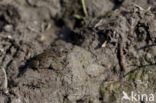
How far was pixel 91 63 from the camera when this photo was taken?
96.3 inches

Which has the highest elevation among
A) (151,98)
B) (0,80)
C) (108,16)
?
(108,16)

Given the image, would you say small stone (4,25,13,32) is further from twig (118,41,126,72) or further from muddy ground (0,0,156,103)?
twig (118,41,126,72)

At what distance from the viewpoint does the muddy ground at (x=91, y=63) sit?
2.30 m

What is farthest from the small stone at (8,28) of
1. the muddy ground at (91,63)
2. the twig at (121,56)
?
the twig at (121,56)

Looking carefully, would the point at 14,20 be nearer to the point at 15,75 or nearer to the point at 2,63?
the point at 2,63

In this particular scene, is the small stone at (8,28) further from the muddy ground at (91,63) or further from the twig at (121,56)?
the twig at (121,56)

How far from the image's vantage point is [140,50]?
254 cm

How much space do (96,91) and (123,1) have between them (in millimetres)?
1690

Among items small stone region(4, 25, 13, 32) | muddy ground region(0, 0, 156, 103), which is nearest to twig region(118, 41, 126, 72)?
muddy ground region(0, 0, 156, 103)

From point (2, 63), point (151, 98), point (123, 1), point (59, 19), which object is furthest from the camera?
point (59, 19)

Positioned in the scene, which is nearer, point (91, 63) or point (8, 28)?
point (91, 63)

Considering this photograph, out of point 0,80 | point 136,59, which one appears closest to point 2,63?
point 0,80

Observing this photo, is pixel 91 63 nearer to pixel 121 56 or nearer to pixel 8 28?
pixel 121 56

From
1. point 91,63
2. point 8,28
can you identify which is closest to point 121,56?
point 91,63
